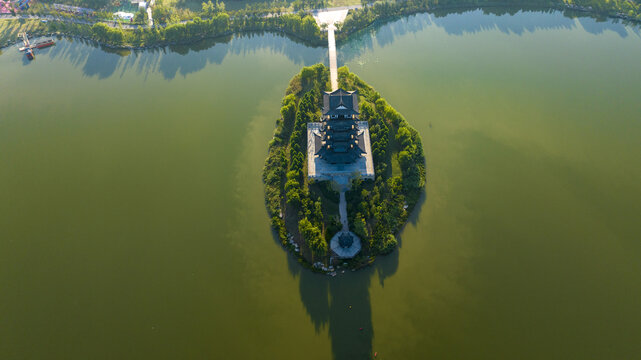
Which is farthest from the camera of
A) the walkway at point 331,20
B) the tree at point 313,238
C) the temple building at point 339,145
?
the walkway at point 331,20

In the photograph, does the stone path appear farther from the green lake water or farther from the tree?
the green lake water

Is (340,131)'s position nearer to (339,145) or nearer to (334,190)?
(339,145)

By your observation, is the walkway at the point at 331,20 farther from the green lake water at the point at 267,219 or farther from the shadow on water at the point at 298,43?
the green lake water at the point at 267,219

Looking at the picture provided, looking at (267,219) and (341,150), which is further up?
(341,150)

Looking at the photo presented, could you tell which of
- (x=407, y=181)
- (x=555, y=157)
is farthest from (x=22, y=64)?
(x=555, y=157)

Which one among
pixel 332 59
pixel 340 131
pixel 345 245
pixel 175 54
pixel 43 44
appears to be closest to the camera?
pixel 345 245

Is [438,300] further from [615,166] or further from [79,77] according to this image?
[79,77]

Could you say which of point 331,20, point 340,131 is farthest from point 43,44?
point 340,131

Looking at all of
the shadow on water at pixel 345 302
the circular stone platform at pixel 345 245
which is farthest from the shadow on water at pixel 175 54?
the shadow on water at pixel 345 302
